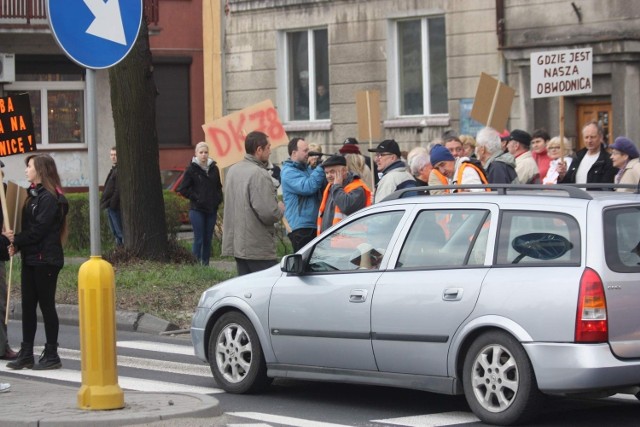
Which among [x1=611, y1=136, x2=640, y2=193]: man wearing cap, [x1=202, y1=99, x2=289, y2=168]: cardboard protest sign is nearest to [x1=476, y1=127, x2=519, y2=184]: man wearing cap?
[x1=611, y1=136, x2=640, y2=193]: man wearing cap

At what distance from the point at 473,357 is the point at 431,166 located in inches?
195

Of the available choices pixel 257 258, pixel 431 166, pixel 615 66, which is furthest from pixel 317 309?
pixel 615 66

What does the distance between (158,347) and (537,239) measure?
18.7 ft

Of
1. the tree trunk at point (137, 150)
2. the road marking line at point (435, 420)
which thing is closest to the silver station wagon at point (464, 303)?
the road marking line at point (435, 420)

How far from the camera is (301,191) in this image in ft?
47.4

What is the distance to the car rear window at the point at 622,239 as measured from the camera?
8805 millimetres

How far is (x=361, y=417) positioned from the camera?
963 centimetres

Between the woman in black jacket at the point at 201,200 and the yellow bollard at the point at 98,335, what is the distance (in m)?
10.9

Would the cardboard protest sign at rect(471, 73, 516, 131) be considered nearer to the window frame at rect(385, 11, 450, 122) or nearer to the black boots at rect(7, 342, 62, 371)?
the black boots at rect(7, 342, 62, 371)

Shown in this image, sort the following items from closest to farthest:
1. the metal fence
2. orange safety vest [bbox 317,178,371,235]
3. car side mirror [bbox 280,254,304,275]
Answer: car side mirror [bbox 280,254,304,275] < orange safety vest [bbox 317,178,371,235] < the metal fence

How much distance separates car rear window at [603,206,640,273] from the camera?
28.9ft

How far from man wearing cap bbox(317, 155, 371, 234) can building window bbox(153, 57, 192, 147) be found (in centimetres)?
2339

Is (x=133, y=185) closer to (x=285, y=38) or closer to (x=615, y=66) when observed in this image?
(x=615, y=66)

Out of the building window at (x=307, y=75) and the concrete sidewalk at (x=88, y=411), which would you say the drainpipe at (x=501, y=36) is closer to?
the building window at (x=307, y=75)
